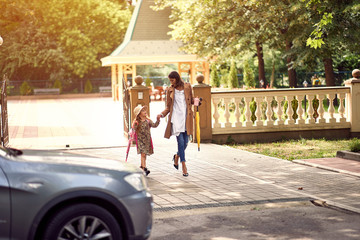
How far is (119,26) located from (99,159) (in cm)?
5438

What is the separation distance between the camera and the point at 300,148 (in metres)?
14.0

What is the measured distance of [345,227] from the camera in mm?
6551

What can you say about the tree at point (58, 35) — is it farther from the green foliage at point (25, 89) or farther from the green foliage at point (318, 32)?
the green foliage at point (318, 32)

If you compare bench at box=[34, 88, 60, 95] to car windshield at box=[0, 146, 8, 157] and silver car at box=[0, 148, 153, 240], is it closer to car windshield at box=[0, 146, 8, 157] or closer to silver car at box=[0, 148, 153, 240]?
car windshield at box=[0, 146, 8, 157]

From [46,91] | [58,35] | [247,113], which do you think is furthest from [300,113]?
[58,35]

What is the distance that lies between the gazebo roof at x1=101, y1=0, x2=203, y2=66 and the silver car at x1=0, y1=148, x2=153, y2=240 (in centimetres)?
3734

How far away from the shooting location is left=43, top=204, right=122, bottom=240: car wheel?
4.51m

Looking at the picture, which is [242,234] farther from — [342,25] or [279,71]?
[279,71]

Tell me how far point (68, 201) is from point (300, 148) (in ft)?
32.9

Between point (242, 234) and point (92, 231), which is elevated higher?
point (92, 231)

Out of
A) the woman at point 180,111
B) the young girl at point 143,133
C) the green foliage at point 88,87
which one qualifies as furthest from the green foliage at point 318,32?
the green foliage at point 88,87

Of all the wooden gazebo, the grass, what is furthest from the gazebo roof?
the grass

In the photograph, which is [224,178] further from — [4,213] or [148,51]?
[148,51]

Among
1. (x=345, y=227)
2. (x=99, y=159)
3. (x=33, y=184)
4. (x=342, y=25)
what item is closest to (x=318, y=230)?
(x=345, y=227)
